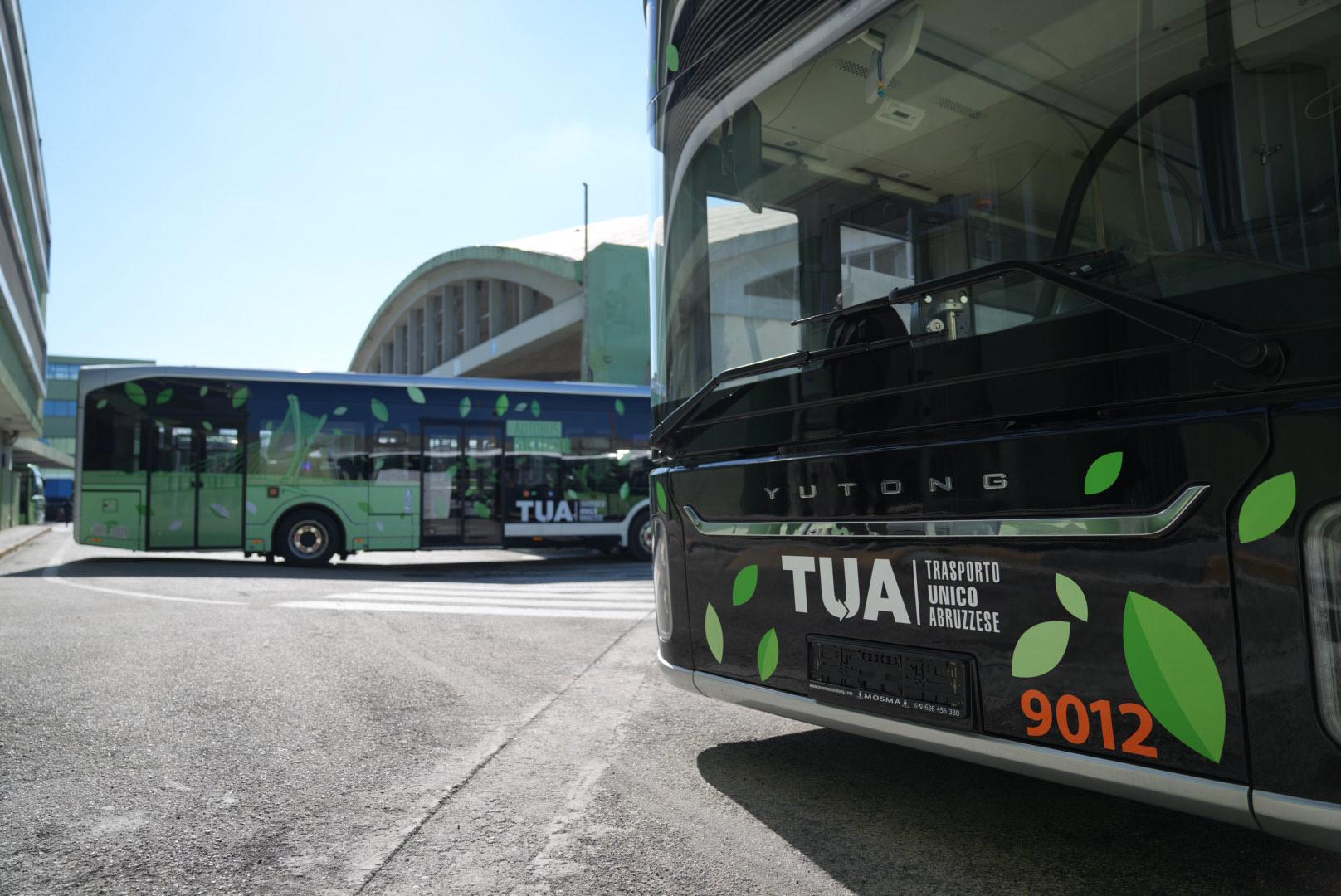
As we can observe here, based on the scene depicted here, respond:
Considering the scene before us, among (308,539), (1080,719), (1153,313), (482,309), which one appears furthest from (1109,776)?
(482,309)

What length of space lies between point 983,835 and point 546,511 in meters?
13.0

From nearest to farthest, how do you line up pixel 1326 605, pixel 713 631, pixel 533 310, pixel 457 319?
pixel 1326 605
pixel 713 631
pixel 533 310
pixel 457 319

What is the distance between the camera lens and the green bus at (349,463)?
13.9 meters

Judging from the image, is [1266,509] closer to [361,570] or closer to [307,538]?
[307,538]

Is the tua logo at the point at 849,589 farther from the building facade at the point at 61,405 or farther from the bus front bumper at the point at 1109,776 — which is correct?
the building facade at the point at 61,405

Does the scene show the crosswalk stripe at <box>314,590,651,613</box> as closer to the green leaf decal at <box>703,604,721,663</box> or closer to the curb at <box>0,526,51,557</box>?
the green leaf decal at <box>703,604,721,663</box>

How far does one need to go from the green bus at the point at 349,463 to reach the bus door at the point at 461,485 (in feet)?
0.06

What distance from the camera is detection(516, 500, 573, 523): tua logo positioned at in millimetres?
15641

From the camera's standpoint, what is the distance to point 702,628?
12.3ft

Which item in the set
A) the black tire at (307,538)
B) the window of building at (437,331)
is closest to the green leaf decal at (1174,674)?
the black tire at (307,538)

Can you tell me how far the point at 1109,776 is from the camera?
94.7 inches

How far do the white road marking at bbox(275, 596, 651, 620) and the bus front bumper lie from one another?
588 centimetres

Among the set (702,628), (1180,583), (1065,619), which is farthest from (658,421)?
(1180,583)

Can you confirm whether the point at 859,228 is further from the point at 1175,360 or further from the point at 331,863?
the point at 331,863
